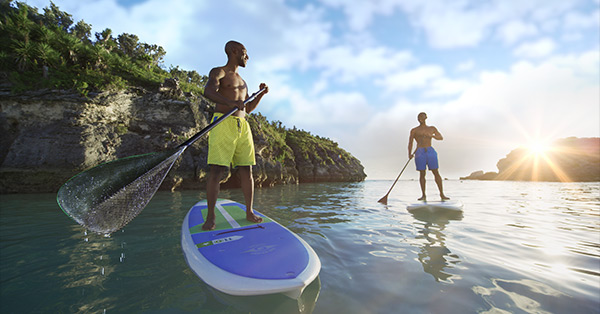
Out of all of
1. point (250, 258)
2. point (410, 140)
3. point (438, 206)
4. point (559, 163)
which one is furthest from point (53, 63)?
point (559, 163)

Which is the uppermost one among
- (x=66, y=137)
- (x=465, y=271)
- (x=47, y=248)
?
(x=66, y=137)

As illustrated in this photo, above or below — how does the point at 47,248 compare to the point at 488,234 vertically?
below

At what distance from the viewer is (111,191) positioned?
208 cm

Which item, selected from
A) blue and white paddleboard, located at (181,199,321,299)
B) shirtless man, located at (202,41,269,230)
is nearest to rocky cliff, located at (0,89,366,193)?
shirtless man, located at (202,41,269,230)

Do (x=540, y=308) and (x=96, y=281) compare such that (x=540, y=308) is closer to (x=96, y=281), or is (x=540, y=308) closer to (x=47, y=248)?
(x=96, y=281)

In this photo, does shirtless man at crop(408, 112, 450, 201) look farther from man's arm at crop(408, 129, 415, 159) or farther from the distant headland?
the distant headland

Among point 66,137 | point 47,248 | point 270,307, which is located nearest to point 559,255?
point 270,307

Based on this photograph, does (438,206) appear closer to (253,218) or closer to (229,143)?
(253,218)

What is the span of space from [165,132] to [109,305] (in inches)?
530

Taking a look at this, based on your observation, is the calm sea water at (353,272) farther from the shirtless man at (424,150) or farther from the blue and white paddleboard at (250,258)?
the shirtless man at (424,150)

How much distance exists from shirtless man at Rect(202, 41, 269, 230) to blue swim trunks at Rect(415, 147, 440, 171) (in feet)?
18.5

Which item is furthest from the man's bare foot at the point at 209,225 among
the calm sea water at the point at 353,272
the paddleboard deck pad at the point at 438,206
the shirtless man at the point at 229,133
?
the paddleboard deck pad at the point at 438,206

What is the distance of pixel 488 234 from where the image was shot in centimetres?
340

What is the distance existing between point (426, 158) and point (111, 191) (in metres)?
7.30
